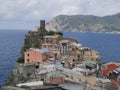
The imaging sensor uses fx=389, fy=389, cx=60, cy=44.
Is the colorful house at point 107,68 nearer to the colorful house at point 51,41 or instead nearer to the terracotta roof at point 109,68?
the terracotta roof at point 109,68

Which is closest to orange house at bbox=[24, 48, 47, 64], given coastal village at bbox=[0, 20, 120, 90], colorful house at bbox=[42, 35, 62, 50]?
coastal village at bbox=[0, 20, 120, 90]

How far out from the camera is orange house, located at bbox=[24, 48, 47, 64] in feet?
227

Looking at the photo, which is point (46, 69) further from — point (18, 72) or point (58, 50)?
point (58, 50)

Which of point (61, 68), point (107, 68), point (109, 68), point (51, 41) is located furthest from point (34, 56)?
point (51, 41)

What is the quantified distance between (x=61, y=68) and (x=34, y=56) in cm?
1172

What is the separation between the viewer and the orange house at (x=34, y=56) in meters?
69.3

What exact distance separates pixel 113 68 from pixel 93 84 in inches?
531

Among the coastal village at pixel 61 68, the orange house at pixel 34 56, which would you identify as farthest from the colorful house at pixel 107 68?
the orange house at pixel 34 56

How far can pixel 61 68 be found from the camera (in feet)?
197

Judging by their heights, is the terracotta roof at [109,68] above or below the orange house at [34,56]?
below

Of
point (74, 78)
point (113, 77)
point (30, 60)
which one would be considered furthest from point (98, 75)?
point (30, 60)

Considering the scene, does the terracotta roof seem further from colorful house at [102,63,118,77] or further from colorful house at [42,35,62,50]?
colorful house at [42,35,62,50]

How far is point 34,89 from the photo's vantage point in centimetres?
3344

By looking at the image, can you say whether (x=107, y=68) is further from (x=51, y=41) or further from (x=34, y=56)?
(x=51, y=41)
